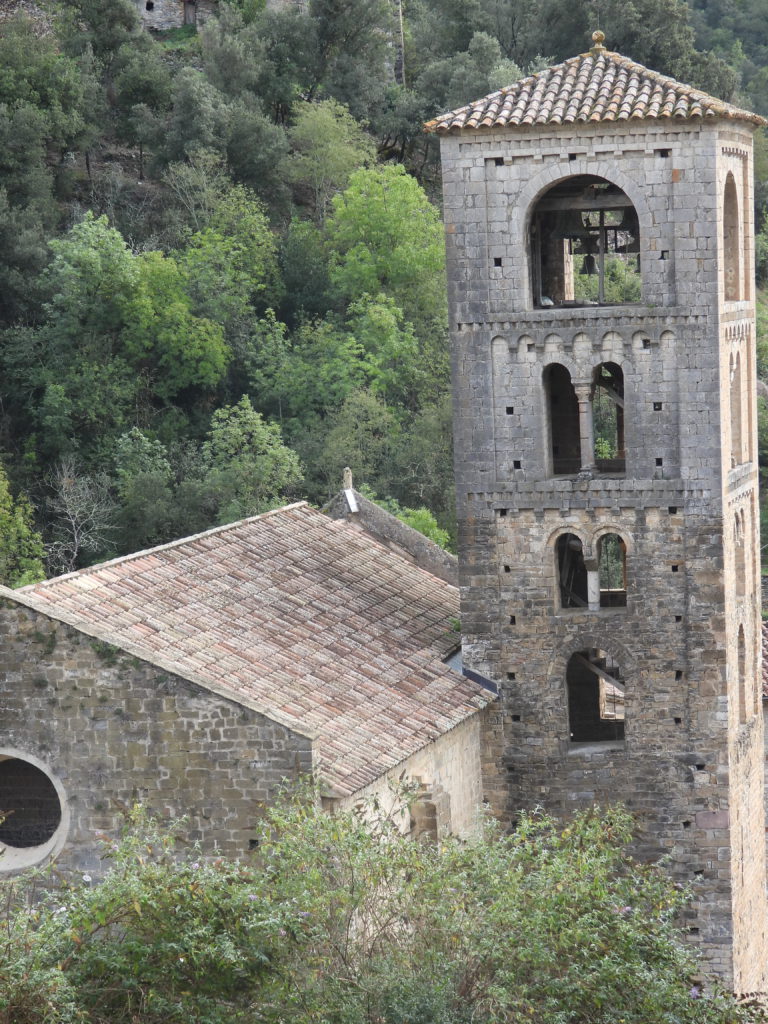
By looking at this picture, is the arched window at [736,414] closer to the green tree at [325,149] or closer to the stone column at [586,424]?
the stone column at [586,424]

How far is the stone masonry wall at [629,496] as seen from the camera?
26297mm

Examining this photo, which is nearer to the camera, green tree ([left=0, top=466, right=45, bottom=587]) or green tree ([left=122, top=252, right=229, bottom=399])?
green tree ([left=0, top=466, right=45, bottom=587])

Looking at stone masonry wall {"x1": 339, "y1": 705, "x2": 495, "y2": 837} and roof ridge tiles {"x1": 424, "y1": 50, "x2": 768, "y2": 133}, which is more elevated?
roof ridge tiles {"x1": 424, "y1": 50, "x2": 768, "y2": 133}

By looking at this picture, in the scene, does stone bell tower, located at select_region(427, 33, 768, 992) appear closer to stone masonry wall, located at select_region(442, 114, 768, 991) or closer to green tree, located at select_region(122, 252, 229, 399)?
stone masonry wall, located at select_region(442, 114, 768, 991)

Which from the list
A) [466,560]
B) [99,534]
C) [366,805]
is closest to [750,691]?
[466,560]

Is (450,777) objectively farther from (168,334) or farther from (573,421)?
(168,334)

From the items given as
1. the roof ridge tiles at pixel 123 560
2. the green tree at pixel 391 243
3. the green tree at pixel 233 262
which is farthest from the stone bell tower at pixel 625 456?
the green tree at pixel 391 243

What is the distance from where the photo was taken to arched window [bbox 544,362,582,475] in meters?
28.5

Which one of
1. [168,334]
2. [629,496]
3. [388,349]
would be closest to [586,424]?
[629,496]

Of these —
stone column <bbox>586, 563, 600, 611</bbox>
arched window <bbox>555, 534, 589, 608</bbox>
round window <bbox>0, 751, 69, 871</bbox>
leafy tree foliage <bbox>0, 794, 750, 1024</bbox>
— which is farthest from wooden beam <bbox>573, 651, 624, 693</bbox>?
leafy tree foliage <bbox>0, 794, 750, 1024</bbox>

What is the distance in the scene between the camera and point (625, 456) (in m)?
27.0

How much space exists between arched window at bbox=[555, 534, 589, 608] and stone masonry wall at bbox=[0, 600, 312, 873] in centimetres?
775

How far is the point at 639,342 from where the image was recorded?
26484mm

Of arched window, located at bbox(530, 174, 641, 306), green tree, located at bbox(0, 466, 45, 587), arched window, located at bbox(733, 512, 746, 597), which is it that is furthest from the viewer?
green tree, located at bbox(0, 466, 45, 587)
